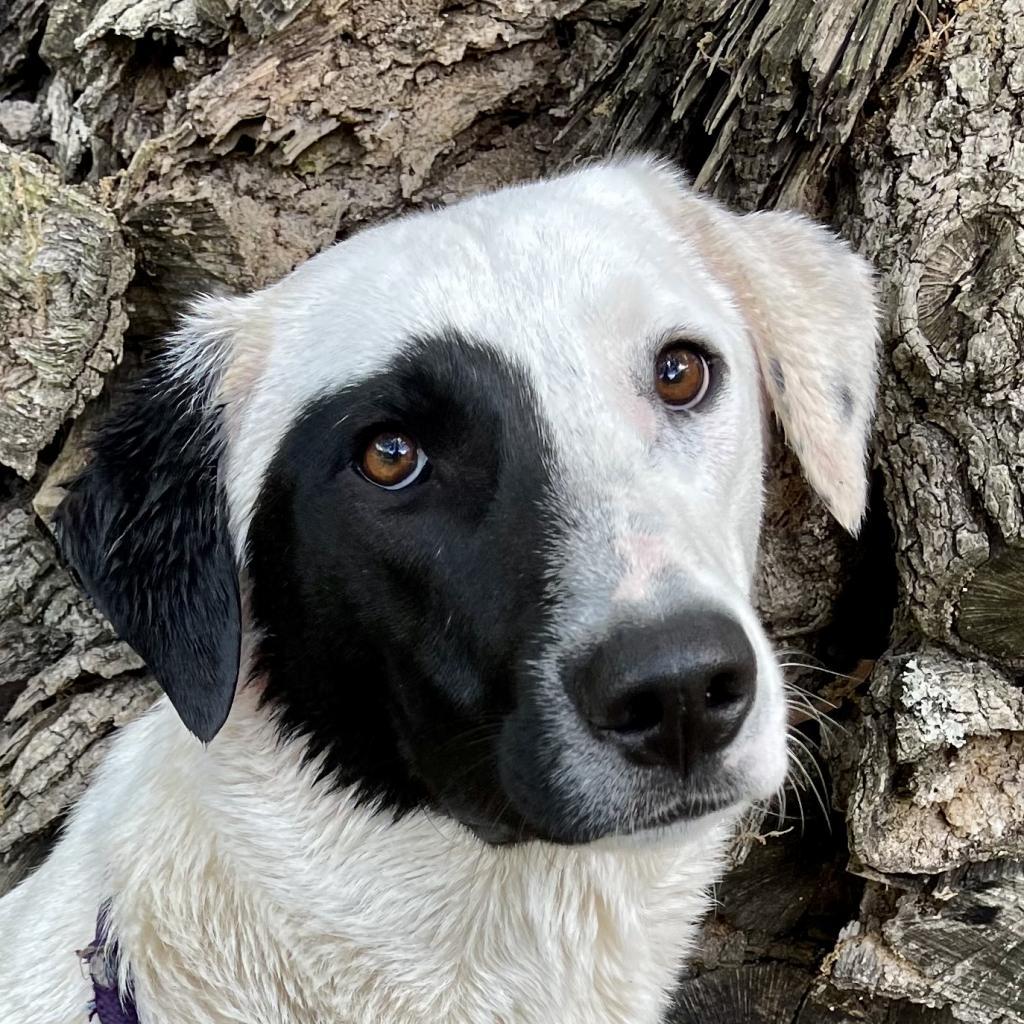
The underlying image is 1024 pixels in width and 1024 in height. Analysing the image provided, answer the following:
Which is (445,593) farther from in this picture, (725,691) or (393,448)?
(725,691)

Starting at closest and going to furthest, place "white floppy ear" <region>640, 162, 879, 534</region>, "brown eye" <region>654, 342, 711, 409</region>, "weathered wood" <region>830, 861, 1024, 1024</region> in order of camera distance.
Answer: "brown eye" <region>654, 342, 711, 409</region> → "white floppy ear" <region>640, 162, 879, 534</region> → "weathered wood" <region>830, 861, 1024, 1024</region>

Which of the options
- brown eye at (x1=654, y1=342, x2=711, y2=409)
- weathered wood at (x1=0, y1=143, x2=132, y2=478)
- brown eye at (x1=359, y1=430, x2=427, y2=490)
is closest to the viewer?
brown eye at (x1=359, y1=430, x2=427, y2=490)

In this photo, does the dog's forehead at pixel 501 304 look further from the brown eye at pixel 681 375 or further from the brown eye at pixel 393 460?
the brown eye at pixel 393 460

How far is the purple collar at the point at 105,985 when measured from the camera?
2191 mm

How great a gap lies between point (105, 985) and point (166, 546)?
0.90 m

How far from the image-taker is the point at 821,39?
2.67 metres

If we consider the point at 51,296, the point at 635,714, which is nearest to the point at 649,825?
the point at 635,714

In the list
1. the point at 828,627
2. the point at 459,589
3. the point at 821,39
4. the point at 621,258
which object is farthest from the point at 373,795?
the point at 821,39

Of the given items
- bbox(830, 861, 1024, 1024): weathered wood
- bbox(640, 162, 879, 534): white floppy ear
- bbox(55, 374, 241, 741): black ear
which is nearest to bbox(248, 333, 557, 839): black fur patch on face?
bbox(55, 374, 241, 741): black ear

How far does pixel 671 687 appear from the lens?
1624 mm

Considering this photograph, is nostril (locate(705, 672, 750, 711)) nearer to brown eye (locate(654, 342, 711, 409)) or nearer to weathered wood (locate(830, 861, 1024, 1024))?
brown eye (locate(654, 342, 711, 409))

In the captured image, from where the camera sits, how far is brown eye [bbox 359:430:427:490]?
2.07 m

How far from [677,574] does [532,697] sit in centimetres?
32

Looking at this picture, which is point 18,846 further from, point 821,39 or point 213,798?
point 821,39
